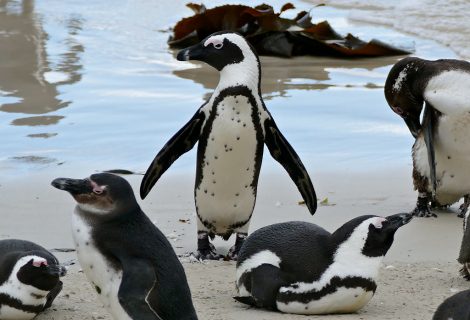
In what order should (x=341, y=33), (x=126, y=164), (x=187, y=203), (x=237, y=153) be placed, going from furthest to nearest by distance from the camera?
(x=341, y=33) → (x=126, y=164) → (x=187, y=203) → (x=237, y=153)

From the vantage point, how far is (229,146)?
5422mm

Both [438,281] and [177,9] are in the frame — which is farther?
[177,9]

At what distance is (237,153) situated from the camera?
544cm

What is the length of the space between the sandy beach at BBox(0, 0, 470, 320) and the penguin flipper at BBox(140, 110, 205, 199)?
0.98ft

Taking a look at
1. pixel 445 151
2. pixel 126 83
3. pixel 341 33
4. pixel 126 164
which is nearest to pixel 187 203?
pixel 126 164

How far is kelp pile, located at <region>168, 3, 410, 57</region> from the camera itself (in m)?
10.7

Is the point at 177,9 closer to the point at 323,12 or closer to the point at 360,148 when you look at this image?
the point at 323,12

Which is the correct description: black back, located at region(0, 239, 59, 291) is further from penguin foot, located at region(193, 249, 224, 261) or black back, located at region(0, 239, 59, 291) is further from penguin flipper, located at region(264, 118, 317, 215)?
penguin flipper, located at region(264, 118, 317, 215)

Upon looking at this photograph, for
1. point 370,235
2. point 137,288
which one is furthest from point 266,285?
point 137,288

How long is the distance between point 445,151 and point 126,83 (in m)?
3.46

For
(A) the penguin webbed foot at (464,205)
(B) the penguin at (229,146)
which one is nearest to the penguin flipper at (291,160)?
(B) the penguin at (229,146)

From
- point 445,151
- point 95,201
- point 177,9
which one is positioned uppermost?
point 95,201

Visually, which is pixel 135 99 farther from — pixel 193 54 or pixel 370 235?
pixel 370 235

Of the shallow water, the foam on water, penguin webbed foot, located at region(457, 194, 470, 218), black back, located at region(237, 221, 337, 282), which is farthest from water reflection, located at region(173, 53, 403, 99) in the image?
black back, located at region(237, 221, 337, 282)
